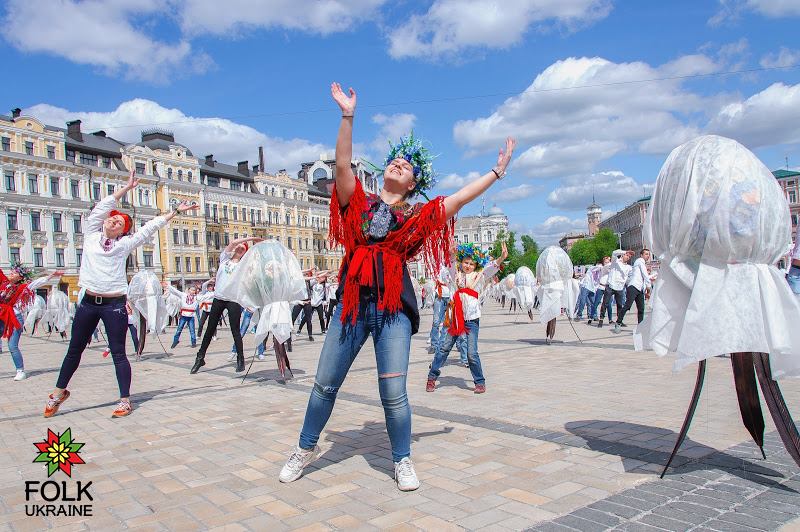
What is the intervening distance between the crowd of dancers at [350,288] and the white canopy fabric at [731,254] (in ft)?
3.94

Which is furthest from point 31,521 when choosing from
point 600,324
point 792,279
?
point 600,324

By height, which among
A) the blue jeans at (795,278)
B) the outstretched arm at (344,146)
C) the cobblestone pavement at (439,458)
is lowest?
the cobblestone pavement at (439,458)

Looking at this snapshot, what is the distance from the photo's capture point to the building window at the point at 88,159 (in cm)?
5894

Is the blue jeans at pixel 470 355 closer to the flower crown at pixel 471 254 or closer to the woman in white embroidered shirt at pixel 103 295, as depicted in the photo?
the flower crown at pixel 471 254

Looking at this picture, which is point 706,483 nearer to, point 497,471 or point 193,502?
point 497,471

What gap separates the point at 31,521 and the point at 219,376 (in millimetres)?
5981

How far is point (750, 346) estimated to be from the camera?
3.66m

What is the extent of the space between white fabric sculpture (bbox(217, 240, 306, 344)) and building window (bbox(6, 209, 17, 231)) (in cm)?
5177

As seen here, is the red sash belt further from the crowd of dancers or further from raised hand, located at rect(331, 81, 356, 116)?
raised hand, located at rect(331, 81, 356, 116)

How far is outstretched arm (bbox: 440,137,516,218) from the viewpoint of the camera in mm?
4246

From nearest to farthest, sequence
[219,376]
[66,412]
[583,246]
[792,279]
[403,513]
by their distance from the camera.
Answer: [403,513] < [66,412] < [792,279] < [219,376] < [583,246]

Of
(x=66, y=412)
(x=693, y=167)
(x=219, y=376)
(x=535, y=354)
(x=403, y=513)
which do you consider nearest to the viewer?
(x=403, y=513)

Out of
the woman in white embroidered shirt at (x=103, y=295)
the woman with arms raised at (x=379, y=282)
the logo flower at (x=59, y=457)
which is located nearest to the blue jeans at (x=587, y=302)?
the woman in white embroidered shirt at (x=103, y=295)

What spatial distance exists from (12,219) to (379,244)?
57482 millimetres
